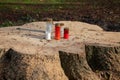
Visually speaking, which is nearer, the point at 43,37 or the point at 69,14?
the point at 43,37

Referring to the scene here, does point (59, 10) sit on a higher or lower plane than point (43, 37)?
lower

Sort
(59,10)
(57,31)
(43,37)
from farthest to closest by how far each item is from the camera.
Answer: (59,10)
(43,37)
(57,31)

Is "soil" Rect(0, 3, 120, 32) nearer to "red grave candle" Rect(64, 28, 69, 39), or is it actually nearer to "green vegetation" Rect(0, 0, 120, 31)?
"green vegetation" Rect(0, 0, 120, 31)

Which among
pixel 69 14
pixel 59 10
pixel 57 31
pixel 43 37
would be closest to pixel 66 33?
pixel 57 31

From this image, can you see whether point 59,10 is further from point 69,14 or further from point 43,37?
point 43,37

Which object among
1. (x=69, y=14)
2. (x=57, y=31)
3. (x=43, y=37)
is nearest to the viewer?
(x=57, y=31)

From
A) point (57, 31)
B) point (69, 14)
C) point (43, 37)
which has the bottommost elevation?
point (69, 14)

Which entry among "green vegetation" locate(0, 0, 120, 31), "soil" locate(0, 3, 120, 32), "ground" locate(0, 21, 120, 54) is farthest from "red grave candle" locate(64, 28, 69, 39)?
"green vegetation" locate(0, 0, 120, 31)

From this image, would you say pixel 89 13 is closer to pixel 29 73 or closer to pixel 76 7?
pixel 76 7

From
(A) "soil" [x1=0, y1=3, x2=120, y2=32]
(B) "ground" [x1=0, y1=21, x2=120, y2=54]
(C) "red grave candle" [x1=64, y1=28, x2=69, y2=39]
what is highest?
(C) "red grave candle" [x1=64, y1=28, x2=69, y2=39]

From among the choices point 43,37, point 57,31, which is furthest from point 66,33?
point 43,37

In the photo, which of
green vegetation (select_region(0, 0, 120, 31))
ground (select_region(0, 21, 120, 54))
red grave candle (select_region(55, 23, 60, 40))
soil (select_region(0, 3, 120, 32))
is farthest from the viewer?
green vegetation (select_region(0, 0, 120, 31))

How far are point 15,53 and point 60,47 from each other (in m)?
0.73

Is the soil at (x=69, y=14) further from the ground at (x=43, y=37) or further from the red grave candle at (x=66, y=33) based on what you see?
the red grave candle at (x=66, y=33)
